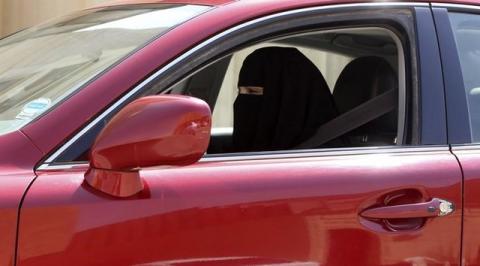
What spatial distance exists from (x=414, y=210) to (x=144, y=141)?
815mm

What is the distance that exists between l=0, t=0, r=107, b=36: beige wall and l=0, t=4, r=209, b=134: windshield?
13.7 feet

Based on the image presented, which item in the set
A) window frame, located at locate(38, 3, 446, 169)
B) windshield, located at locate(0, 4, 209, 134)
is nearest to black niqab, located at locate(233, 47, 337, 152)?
window frame, located at locate(38, 3, 446, 169)

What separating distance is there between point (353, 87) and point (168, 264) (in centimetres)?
142

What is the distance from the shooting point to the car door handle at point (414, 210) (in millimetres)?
1983

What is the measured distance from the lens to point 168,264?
174 cm

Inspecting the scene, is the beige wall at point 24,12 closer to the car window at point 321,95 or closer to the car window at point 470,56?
the car window at point 321,95

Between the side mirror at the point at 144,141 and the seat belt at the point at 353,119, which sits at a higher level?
the side mirror at the point at 144,141

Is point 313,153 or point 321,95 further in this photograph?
point 321,95

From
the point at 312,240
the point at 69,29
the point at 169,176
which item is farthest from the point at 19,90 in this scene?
the point at 312,240

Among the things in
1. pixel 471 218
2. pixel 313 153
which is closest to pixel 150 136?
pixel 313 153

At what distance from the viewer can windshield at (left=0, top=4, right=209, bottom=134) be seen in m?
1.95

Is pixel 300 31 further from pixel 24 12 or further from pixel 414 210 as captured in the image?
pixel 24 12

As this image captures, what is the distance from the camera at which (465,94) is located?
2336mm

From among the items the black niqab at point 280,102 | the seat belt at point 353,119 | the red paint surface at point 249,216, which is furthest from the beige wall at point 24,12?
the red paint surface at point 249,216
